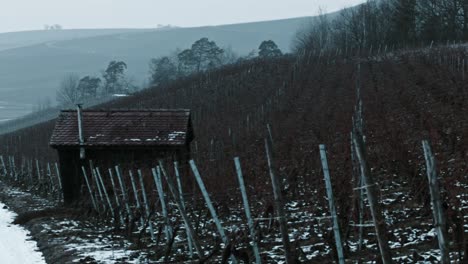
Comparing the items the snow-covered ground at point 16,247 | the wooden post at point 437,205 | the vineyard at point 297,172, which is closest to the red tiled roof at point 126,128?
the vineyard at point 297,172

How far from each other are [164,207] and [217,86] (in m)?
42.2

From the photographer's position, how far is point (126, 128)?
69.5 feet

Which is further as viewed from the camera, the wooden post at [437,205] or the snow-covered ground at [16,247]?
the snow-covered ground at [16,247]

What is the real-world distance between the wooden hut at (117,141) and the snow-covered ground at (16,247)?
2972 millimetres

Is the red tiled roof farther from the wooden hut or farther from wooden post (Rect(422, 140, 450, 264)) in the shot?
wooden post (Rect(422, 140, 450, 264))

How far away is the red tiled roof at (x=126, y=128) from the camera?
2056cm

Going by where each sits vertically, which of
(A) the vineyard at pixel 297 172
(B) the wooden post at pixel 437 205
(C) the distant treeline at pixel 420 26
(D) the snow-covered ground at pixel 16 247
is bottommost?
(D) the snow-covered ground at pixel 16 247

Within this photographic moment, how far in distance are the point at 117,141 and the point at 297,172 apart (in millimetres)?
9336

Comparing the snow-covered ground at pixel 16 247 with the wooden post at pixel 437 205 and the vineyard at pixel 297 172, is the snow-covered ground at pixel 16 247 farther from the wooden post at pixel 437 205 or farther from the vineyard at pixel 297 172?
the wooden post at pixel 437 205

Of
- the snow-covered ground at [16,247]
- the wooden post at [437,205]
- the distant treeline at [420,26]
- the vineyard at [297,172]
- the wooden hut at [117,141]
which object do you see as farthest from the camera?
the distant treeline at [420,26]

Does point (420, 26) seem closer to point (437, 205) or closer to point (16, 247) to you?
point (16, 247)

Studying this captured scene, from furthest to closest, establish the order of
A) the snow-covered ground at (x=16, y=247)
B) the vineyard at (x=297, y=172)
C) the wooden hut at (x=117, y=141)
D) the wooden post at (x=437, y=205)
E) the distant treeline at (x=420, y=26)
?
1. the distant treeline at (x=420, y=26)
2. the wooden hut at (x=117, y=141)
3. the snow-covered ground at (x=16, y=247)
4. the vineyard at (x=297, y=172)
5. the wooden post at (x=437, y=205)

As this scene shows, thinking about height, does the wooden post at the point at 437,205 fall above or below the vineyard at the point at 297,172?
above

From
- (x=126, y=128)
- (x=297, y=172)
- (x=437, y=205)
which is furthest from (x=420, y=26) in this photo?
(x=437, y=205)
